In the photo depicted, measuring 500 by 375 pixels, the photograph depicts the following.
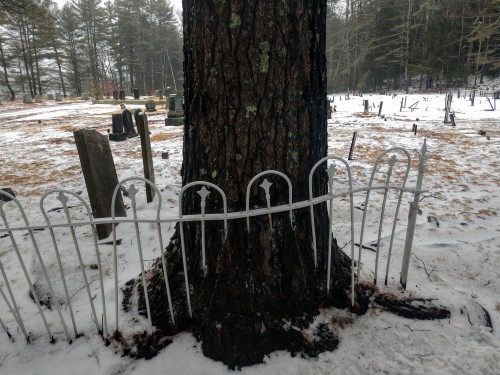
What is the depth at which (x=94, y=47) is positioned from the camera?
40656 millimetres

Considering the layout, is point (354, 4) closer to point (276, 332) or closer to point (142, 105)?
point (142, 105)

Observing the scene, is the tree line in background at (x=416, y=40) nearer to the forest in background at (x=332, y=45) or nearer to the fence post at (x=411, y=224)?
the forest in background at (x=332, y=45)

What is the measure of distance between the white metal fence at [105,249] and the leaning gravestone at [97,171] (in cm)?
19

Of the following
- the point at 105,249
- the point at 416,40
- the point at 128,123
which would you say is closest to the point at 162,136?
the point at 128,123

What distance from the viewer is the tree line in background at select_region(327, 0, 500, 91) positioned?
3338 centimetres

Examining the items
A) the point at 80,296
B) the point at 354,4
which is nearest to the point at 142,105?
the point at 80,296

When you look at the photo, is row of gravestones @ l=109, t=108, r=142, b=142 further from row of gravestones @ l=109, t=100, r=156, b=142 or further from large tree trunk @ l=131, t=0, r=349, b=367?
large tree trunk @ l=131, t=0, r=349, b=367

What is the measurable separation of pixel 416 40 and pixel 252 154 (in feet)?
151

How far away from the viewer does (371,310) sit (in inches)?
84.4

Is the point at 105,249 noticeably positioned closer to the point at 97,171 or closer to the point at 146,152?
the point at 97,171

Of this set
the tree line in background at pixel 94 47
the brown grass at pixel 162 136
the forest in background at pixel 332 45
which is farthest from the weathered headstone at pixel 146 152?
the tree line in background at pixel 94 47

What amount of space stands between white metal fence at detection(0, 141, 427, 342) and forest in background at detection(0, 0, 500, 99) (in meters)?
31.7

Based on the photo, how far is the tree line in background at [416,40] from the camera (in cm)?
3338

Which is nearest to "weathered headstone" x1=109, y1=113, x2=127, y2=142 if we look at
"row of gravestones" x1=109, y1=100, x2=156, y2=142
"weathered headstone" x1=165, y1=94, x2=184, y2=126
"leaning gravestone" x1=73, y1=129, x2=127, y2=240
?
"row of gravestones" x1=109, y1=100, x2=156, y2=142
